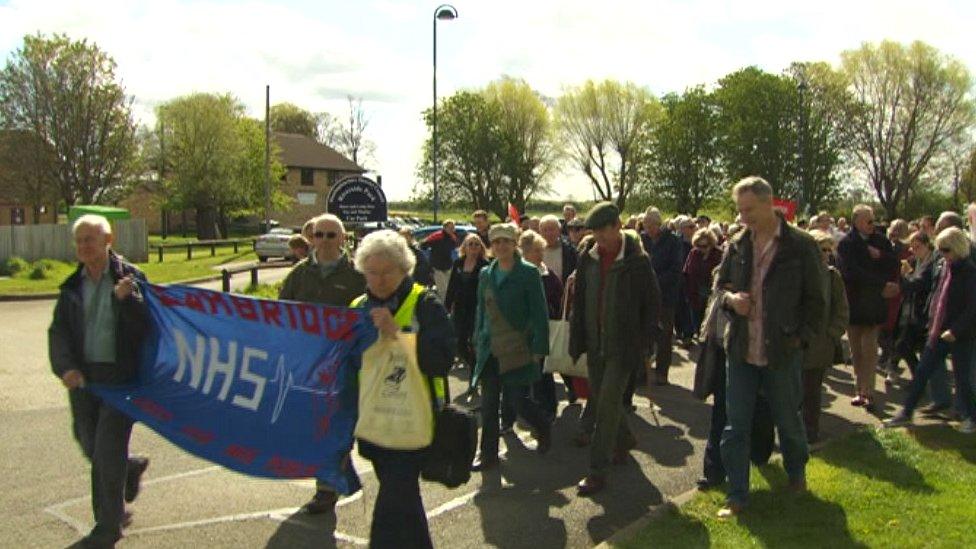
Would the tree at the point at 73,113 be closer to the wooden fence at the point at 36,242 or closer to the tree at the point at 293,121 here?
the wooden fence at the point at 36,242

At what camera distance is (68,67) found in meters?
45.3

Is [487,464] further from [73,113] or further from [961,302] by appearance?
[73,113]

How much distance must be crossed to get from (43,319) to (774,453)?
1528 cm

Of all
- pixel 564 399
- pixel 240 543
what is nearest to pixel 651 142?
pixel 564 399

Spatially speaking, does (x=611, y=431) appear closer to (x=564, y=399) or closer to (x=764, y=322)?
(x=764, y=322)

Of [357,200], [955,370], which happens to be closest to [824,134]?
[357,200]

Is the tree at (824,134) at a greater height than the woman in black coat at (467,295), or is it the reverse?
the tree at (824,134)

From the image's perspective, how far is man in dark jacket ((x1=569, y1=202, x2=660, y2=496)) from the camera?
6.00 m

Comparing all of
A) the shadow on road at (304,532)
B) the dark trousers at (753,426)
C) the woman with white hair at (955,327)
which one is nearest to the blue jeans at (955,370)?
the woman with white hair at (955,327)

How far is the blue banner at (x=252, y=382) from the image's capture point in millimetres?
4773

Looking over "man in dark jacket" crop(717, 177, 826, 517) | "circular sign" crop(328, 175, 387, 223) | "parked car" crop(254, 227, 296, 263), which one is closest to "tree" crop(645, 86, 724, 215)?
"parked car" crop(254, 227, 296, 263)

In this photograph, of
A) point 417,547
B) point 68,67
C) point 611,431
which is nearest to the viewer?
point 417,547

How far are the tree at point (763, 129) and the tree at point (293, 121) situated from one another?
48.8 meters

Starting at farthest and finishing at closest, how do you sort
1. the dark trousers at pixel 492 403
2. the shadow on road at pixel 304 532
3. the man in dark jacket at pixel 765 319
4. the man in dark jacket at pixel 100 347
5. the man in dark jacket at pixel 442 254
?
the man in dark jacket at pixel 442 254
the dark trousers at pixel 492 403
the man in dark jacket at pixel 765 319
the shadow on road at pixel 304 532
the man in dark jacket at pixel 100 347
